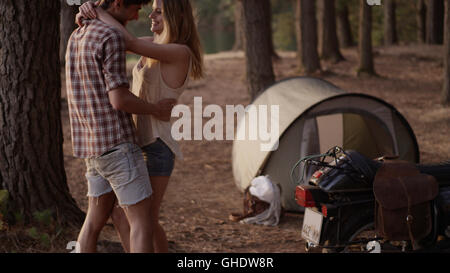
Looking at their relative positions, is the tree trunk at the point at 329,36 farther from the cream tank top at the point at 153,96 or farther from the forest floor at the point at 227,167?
the cream tank top at the point at 153,96

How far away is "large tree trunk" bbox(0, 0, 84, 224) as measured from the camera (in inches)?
188

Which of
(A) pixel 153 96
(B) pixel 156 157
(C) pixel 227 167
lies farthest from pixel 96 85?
(C) pixel 227 167

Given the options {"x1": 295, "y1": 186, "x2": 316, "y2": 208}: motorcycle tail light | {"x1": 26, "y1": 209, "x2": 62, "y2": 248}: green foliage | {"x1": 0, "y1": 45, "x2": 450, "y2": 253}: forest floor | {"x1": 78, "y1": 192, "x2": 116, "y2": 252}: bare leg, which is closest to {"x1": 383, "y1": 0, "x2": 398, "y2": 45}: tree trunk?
{"x1": 0, "y1": 45, "x2": 450, "y2": 253}: forest floor

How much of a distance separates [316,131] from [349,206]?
281 cm

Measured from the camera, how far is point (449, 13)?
1149 centimetres

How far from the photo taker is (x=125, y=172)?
3.31 meters

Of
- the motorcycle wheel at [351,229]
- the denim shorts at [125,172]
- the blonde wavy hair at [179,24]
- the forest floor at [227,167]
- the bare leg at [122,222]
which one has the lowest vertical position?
the forest floor at [227,167]

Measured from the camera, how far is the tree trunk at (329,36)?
19391mm

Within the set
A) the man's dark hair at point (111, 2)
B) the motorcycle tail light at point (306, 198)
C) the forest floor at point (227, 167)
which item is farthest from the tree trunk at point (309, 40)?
the man's dark hair at point (111, 2)

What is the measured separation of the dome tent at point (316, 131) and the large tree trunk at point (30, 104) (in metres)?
2.56

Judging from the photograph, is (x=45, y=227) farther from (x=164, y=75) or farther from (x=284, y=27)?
(x=284, y=27)
